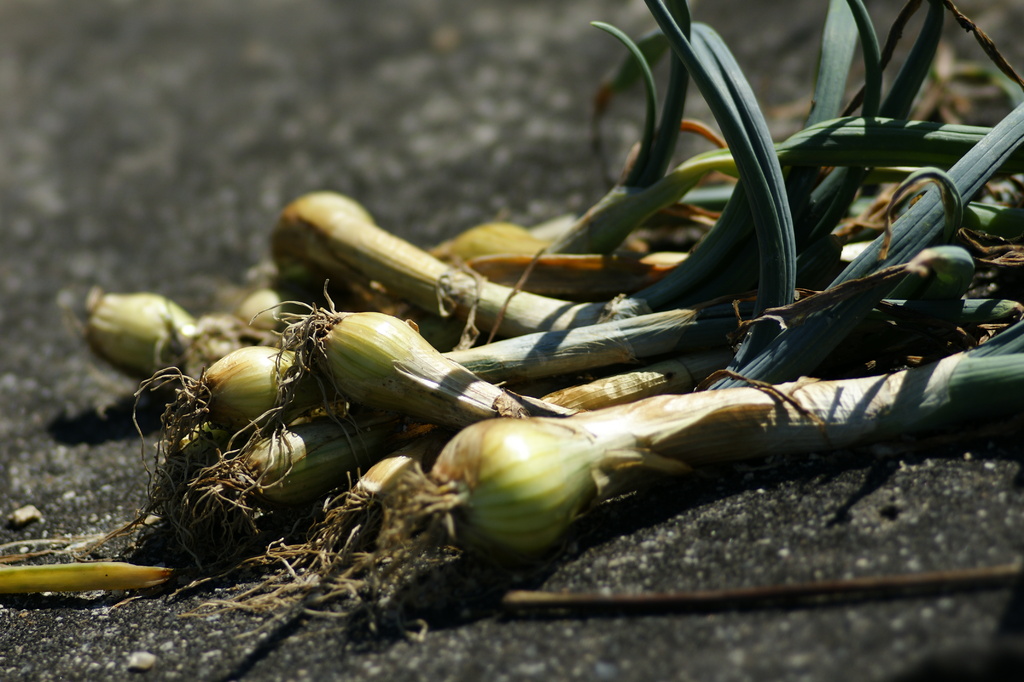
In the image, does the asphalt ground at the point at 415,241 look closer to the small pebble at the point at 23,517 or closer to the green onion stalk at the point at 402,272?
the small pebble at the point at 23,517

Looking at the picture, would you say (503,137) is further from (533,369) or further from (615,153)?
(533,369)

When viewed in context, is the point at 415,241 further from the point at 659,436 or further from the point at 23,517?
the point at 659,436

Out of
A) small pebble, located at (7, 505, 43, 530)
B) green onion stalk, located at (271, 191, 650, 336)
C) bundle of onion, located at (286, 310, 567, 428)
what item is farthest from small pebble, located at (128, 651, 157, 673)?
green onion stalk, located at (271, 191, 650, 336)

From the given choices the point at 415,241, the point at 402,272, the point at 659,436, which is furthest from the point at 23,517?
the point at 659,436

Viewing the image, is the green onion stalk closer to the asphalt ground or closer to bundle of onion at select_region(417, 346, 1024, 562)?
bundle of onion at select_region(417, 346, 1024, 562)

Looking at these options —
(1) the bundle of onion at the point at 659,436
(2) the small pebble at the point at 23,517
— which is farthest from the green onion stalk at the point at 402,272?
(2) the small pebble at the point at 23,517

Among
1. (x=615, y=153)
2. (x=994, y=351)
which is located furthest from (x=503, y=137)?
(x=994, y=351)
